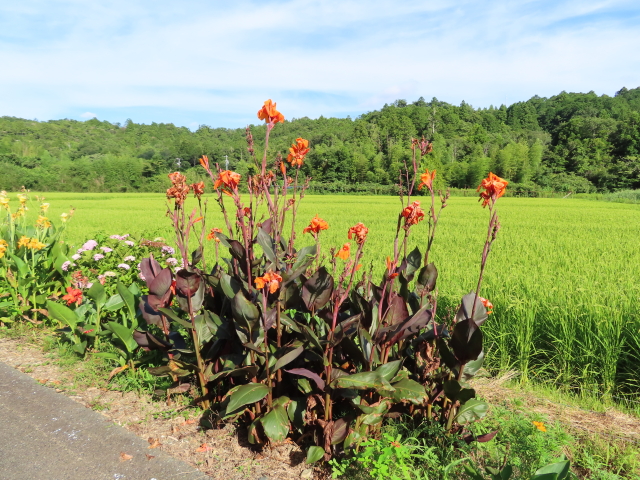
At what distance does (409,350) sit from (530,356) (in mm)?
1355

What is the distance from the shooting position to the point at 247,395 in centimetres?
172

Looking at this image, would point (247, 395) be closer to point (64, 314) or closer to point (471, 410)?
point (471, 410)

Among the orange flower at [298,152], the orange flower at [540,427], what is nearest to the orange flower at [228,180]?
the orange flower at [298,152]

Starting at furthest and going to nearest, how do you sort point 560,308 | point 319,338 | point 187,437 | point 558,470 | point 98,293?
point 560,308, point 98,293, point 187,437, point 319,338, point 558,470

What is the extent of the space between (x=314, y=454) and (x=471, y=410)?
673 mm

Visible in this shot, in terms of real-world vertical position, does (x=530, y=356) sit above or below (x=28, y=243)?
below

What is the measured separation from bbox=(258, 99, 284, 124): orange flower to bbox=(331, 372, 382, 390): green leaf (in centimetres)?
111

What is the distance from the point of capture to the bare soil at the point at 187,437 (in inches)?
70.8

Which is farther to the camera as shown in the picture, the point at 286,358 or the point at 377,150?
the point at 377,150

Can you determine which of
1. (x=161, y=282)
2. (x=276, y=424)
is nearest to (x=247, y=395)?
(x=276, y=424)

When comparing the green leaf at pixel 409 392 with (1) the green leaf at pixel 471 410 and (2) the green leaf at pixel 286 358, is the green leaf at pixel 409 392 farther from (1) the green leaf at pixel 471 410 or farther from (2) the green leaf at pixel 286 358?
(2) the green leaf at pixel 286 358

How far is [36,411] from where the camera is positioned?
7.55 feet

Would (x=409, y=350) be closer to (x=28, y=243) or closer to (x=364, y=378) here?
(x=364, y=378)

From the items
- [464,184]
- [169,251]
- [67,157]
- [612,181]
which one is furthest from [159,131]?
[169,251]
